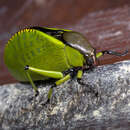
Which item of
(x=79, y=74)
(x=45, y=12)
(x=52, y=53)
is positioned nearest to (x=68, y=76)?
(x=79, y=74)

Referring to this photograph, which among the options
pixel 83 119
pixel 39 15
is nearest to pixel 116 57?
pixel 83 119

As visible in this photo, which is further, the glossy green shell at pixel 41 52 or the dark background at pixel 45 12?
the dark background at pixel 45 12

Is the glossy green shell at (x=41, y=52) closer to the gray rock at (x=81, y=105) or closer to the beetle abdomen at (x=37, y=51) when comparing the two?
the beetle abdomen at (x=37, y=51)

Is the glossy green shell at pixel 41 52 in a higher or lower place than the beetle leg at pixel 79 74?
higher

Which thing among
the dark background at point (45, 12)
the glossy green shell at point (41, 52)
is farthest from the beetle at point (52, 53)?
the dark background at point (45, 12)

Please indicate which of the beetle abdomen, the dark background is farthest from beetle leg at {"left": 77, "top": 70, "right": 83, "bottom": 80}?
the dark background

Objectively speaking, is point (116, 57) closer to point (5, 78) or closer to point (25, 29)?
point (25, 29)

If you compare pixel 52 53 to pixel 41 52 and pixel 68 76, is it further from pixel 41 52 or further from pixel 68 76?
pixel 68 76

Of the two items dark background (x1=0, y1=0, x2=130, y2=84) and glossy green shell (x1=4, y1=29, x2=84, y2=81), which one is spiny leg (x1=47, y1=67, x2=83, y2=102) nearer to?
glossy green shell (x1=4, y1=29, x2=84, y2=81)
